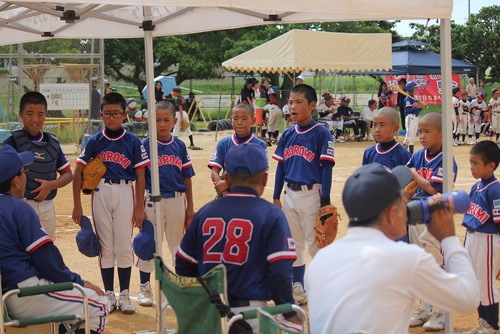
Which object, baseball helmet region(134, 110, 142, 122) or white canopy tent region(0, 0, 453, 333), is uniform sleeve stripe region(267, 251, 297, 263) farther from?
baseball helmet region(134, 110, 142, 122)

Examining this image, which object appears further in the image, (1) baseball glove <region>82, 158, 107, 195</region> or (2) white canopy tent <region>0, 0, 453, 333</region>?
(1) baseball glove <region>82, 158, 107, 195</region>

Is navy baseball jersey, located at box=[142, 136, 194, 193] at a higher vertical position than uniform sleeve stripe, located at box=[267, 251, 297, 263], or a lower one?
higher

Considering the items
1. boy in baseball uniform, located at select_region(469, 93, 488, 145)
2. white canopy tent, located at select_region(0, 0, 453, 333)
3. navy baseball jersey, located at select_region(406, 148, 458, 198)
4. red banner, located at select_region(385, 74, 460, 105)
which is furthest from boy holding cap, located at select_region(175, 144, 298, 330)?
red banner, located at select_region(385, 74, 460, 105)

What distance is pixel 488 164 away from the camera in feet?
20.6

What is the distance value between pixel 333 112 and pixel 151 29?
22269mm

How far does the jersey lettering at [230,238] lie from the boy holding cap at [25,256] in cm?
119

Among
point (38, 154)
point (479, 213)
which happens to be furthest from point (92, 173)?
point (479, 213)

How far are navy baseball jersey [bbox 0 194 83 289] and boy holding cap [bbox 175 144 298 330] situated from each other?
1.10m

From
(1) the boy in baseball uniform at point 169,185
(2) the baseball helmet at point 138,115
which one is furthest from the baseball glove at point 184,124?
(1) the boy in baseball uniform at point 169,185

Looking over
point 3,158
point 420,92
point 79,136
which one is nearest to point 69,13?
point 3,158

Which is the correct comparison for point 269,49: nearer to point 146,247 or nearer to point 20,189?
point 146,247

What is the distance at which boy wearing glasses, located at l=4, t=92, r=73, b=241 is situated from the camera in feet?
23.7

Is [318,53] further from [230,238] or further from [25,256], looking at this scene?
[230,238]

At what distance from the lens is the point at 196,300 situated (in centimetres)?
409
